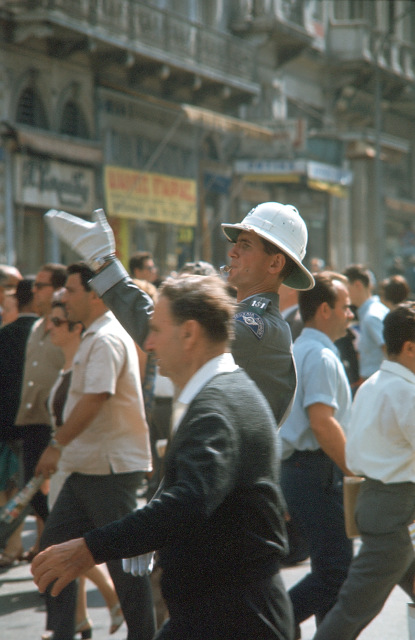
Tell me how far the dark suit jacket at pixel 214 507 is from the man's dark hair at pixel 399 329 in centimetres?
193

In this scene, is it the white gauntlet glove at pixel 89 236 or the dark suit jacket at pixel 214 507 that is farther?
the white gauntlet glove at pixel 89 236

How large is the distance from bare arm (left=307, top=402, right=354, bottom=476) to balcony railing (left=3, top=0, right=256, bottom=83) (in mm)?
13784

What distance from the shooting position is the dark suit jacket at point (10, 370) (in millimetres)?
7406

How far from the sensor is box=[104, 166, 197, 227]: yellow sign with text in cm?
2012

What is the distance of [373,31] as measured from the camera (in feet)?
110

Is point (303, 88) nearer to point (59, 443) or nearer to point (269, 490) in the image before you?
point (59, 443)

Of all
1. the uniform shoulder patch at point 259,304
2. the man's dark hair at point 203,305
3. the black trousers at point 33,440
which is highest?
the man's dark hair at point 203,305

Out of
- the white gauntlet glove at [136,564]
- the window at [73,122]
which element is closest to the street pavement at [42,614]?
the white gauntlet glove at [136,564]

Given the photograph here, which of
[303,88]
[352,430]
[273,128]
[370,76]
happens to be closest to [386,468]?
[352,430]

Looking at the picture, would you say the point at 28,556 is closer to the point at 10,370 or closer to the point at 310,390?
the point at 10,370

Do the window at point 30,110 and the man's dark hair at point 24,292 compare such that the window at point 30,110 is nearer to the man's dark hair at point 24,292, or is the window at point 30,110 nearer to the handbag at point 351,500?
the man's dark hair at point 24,292

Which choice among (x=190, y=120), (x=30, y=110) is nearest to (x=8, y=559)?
(x=190, y=120)

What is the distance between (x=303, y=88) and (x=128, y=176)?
11293mm

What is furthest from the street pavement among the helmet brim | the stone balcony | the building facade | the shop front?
the stone balcony
